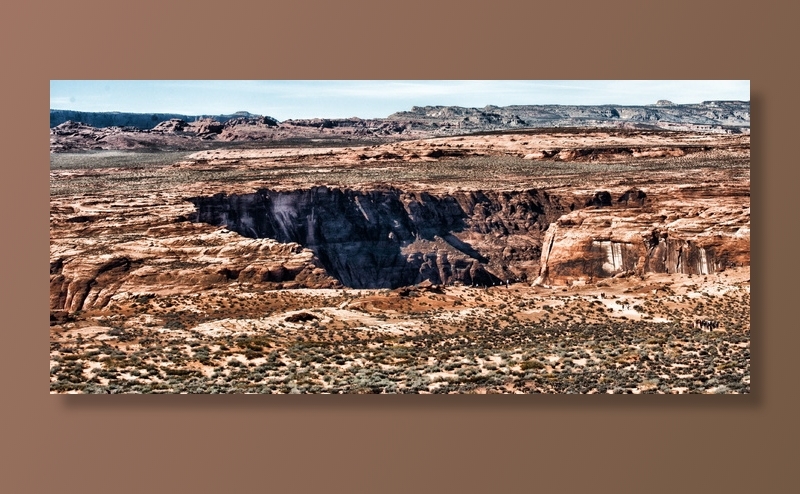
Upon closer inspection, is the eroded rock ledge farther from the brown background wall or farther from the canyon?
the brown background wall

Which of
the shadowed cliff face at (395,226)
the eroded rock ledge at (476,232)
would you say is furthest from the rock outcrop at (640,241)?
the shadowed cliff face at (395,226)

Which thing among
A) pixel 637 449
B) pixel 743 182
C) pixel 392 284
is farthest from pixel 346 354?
pixel 743 182

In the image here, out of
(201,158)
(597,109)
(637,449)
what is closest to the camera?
(637,449)

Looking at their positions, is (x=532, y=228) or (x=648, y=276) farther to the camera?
(x=532, y=228)

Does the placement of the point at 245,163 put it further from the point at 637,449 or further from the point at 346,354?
the point at 637,449

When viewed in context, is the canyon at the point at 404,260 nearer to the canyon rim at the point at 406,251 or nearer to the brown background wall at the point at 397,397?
the canyon rim at the point at 406,251

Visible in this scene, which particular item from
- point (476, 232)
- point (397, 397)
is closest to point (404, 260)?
point (476, 232)
